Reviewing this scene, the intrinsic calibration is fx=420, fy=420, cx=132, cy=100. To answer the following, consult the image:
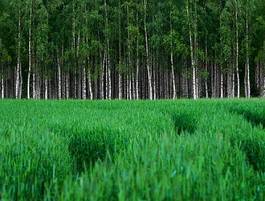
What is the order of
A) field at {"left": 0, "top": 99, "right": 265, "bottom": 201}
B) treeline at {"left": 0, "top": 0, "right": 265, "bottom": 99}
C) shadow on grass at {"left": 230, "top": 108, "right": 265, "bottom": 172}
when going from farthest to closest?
treeline at {"left": 0, "top": 0, "right": 265, "bottom": 99} < shadow on grass at {"left": 230, "top": 108, "right": 265, "bottom": 172} < field at {"left": 0, "top": 99, "right": 265, "bottom": 201}

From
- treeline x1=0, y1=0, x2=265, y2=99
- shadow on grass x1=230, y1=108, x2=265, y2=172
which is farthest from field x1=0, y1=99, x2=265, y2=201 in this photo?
treeline x1=0, y1=0, x2=265, y2=99

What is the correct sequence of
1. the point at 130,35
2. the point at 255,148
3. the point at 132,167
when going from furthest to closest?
the point at 130,35 < the point at 255,148 < the point at 132,167

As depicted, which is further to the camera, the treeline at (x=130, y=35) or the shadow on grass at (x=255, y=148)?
the treeline at (x=130, y=35)

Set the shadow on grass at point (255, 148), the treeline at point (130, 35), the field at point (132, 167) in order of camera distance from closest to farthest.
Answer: the field at point (132, 167) → the shadow on grass at point (255, 148) → the treeline at point (130, 35)

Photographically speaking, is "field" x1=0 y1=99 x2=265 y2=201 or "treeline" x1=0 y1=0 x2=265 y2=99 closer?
"field" x1=0 y1=99 x2=265 y2=201

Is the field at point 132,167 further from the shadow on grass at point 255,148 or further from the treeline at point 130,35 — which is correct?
the treeline at point 130,35

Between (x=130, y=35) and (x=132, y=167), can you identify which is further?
(x=130, y=35)

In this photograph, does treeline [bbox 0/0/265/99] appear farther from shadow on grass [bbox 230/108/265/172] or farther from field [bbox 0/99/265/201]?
shadow on grass [bbox 230/108/265/172]

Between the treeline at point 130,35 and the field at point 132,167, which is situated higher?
the treeline at point 130,35

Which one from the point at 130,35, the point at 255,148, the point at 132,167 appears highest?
the point at 130,35

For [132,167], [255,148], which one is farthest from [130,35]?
[132,167]

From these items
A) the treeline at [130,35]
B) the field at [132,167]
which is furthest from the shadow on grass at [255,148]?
the treeline at [130,35]

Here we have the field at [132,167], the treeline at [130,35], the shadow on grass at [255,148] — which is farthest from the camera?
the treeline at [130,35]

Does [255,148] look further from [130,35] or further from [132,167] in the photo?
[130,35]
